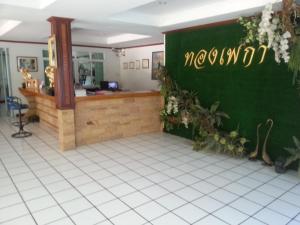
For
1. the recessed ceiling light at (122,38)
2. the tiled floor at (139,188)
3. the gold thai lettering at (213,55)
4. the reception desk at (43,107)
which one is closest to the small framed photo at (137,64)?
the recessed ceiling light at (122,38)

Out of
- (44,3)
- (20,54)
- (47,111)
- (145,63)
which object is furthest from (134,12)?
(20,54)

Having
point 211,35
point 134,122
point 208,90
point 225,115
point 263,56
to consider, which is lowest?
point 134,122

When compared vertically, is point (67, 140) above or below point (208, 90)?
below

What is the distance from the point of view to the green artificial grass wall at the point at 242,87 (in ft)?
13.0

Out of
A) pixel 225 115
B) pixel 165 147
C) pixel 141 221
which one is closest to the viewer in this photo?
pixel 141 221

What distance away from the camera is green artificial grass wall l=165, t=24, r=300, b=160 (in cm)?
395

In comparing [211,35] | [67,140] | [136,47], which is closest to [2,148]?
[67,140]

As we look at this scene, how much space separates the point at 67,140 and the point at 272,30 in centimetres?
395

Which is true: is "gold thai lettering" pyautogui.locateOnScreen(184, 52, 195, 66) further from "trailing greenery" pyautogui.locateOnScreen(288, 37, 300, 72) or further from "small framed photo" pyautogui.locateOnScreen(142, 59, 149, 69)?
"small framed photo" pyautogui.locateOnScreen(142, 59, 149, 69)

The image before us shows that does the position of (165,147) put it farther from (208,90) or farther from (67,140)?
(67,140)

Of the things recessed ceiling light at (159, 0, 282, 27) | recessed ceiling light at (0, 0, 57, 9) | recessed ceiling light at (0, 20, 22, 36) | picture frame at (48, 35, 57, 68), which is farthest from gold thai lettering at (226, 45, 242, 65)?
recessed ceiling light at (0, 20, 22, 36)

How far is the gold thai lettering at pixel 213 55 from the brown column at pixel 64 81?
2.77 metres

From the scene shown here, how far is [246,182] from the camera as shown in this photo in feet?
11.4

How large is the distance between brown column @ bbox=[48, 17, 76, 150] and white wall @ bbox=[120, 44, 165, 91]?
4663 millimetres
